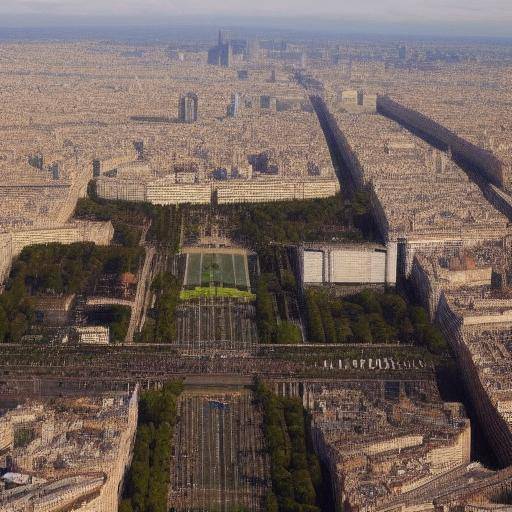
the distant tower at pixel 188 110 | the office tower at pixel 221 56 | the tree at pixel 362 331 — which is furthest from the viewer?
the office tower at pixel 221 56

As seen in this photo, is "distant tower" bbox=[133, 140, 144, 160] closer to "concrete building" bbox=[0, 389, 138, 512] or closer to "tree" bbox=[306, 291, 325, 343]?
"tree" bbox=[306, 291, 325, 343]

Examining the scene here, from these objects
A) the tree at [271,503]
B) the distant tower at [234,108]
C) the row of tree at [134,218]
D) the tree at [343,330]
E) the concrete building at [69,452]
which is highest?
the concrete building at [69,452]

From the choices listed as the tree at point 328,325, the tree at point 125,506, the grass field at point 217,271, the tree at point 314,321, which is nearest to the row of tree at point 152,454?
the tree at point 125,506

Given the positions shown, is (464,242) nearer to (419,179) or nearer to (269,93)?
(419,179)

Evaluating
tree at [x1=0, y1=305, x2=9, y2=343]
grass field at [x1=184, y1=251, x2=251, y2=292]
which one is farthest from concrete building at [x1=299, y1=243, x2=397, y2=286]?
tree at [x1=0, y1=305, x2=9, y2=343]

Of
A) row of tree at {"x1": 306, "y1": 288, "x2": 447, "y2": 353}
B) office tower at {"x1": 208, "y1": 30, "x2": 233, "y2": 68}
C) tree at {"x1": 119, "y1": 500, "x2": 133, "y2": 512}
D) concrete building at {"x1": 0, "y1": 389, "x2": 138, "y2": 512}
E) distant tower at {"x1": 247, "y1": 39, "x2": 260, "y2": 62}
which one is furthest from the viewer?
distant tower at {"x1": 247, "y1": 39, "x2": 260, "y2": 62}

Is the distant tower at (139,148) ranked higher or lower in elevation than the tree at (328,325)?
lower

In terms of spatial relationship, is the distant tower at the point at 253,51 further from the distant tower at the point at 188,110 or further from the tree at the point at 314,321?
the tree at the point at 314,321
